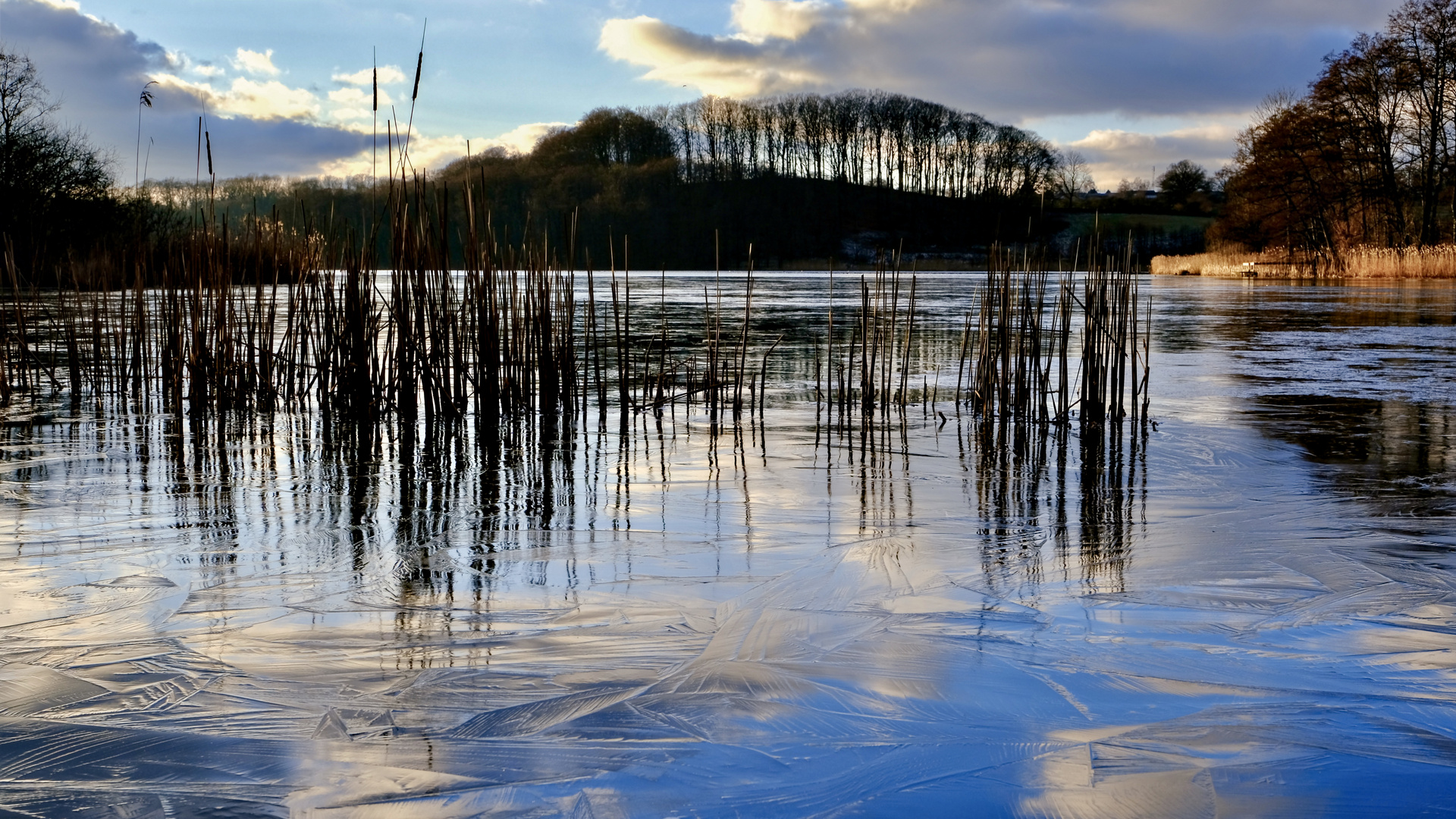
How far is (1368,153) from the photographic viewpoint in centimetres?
3028

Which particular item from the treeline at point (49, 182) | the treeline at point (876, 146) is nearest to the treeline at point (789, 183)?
the treeline at point (876, 146)

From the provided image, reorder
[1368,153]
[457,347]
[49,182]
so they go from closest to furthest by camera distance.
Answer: [457,347] < [49,182] < [1368,153]

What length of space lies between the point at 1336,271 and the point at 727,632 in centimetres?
3078

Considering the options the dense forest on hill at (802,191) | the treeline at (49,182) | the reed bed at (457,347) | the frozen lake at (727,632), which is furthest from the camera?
the dense forest on hill at (802,191)

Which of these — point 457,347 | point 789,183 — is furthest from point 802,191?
point 457,347

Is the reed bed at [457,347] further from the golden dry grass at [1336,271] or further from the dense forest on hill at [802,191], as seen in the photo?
the dense forest on hill at [802,191]

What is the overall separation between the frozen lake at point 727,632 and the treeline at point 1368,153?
95.5ft

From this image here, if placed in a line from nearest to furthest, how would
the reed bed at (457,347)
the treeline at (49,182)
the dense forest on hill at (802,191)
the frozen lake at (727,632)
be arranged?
the frozen lake at (727,632), the reed bed at (457,347), the treeline at (49,182), the dense forest on hill at (802,191)

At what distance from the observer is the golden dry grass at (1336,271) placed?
22922 millimetres

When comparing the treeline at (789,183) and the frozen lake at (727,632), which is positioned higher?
the treeline at (789,183)

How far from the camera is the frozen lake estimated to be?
1.70 meters

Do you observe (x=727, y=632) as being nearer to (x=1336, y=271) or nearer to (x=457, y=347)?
(x=457, y=347)

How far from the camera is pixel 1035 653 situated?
2209 millimetres

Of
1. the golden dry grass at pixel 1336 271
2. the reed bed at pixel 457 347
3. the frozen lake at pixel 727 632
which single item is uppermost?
A: the golden dry grass at pixel 1336 271
